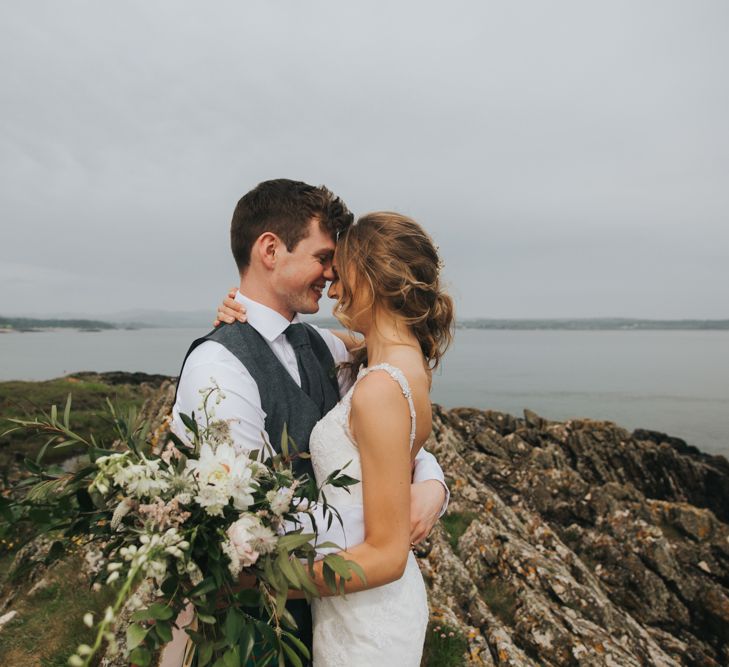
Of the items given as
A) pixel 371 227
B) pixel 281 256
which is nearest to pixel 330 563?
pixel 371 227

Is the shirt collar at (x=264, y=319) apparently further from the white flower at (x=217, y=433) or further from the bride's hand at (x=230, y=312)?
the white flower at (x=217, y=433)

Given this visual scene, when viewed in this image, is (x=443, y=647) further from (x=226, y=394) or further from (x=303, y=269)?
(x=303, y=269)

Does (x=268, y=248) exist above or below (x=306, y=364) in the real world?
above

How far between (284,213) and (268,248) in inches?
11.3

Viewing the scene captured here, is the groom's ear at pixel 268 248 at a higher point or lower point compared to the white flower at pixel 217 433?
higher

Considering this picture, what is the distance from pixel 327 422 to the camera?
120 inches

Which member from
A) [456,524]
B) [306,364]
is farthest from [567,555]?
[306,364]

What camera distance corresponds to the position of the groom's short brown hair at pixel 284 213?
3.63 m

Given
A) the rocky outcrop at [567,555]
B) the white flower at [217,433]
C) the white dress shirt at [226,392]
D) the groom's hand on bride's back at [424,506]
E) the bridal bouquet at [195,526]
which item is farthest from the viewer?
the rocky outcrop at [567,555]

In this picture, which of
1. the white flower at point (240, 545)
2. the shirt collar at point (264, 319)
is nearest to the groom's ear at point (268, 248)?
the shirt collar at point (264, 319)

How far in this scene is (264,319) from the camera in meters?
3.47

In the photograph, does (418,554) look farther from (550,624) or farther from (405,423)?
(405,423)

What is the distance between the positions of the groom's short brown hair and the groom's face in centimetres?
5

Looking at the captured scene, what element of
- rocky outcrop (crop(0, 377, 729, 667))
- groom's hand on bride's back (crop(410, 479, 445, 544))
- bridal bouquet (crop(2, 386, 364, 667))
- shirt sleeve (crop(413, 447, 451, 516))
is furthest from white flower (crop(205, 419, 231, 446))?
rocky outcrop (crop(0, 377, 729, 667))
